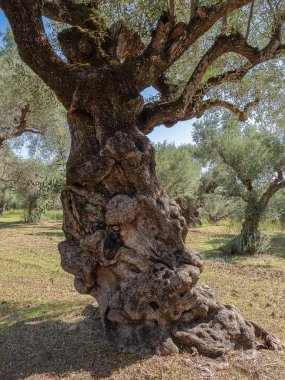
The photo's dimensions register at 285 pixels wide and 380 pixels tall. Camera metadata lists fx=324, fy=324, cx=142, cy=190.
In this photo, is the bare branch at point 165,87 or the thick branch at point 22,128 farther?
the thick branch at point 22,128

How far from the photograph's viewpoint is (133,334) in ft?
13.1

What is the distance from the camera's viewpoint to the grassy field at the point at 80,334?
356cm

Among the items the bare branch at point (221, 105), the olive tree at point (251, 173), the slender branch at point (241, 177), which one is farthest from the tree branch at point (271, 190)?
the bare branch at point (221, 105)

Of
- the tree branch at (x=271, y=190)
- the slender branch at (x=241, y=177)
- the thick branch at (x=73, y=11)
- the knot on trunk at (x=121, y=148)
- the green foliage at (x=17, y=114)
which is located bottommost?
the knot on trunk at (x=121, y=148)

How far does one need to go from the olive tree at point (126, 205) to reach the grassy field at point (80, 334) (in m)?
0.24

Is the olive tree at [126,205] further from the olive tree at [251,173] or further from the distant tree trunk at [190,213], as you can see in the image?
the distant tree trunk at [190,213]

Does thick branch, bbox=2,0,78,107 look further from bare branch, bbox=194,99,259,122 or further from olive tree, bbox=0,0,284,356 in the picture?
bare branch, bbox=194,99,259,122

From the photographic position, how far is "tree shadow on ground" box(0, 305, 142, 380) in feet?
12.0

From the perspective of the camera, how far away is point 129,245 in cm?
414

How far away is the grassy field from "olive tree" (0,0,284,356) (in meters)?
0.24

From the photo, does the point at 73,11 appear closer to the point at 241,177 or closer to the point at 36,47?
the point at 36,47

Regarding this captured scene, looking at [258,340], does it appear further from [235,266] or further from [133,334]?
[235,266]

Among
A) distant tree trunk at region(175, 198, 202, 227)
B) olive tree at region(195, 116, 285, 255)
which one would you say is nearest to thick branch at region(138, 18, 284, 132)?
olive tree at region(195, 116, 285, 255)

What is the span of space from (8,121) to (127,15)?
1103 cm
